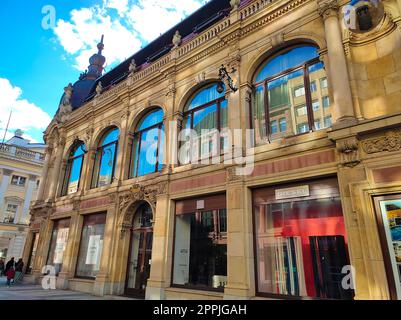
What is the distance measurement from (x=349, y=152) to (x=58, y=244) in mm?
17111

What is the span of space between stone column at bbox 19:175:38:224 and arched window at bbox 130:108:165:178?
27684 mm

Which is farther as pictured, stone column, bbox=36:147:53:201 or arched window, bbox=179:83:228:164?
stone column, bbox=36:147:53:201

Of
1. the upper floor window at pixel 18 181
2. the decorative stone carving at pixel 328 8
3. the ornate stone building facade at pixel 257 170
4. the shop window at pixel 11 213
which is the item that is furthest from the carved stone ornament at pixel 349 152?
the upper floor window at pixel 18 181

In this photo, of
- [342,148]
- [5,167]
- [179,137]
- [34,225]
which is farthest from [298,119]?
[5,167]

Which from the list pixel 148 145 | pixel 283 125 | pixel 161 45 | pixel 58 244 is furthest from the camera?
pixel 161 45

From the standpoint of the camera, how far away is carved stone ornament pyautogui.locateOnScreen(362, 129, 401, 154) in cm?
712

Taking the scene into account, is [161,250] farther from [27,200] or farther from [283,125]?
[27,200]

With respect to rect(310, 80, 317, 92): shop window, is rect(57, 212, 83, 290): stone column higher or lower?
lower

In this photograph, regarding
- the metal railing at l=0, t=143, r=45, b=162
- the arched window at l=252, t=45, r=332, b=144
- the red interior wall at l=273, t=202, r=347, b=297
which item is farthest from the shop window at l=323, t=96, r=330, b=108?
the metal railing at l=0, t=143, r=45, b=162

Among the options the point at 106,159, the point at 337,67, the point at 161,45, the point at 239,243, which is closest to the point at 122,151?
the point at 106,159

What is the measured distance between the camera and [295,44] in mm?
10594

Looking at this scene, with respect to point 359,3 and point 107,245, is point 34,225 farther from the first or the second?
point 359,3

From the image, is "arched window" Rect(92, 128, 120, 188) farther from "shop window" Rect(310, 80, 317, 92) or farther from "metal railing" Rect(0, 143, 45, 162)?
"metal railing" Rect(0, 143, 45, 162)

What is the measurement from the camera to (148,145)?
14.8 metres
